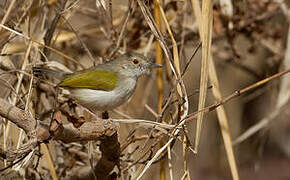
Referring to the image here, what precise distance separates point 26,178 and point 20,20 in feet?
3.82

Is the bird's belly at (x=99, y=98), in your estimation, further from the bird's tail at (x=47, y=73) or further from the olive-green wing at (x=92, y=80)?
the bird's tail at (x=47, y=73)

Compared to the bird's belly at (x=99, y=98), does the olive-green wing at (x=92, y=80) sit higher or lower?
higher

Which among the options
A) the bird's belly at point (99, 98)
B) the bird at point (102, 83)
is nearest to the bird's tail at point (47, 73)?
the bird at point (102, 83)

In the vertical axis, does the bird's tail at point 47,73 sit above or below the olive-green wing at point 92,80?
above

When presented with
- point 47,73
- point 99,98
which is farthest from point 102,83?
point 47,73

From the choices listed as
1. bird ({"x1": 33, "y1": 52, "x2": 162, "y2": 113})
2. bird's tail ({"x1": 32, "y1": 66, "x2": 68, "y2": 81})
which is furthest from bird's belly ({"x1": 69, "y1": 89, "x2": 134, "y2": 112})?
bird's tail ({"x1": 32, "y1": 66, "x2": 68, "y2": 81})

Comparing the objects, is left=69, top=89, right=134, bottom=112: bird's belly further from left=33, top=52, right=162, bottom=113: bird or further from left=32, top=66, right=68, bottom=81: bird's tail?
left=32, top=66, right=68, bottom=81: bird's tail

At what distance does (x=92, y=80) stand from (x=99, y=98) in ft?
0.67

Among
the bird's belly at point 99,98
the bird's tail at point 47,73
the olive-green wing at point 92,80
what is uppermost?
the bird's tail at point 47,73

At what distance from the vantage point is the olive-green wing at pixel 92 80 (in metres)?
3.62

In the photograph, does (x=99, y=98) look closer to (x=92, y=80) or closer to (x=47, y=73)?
(x=92, y=80)

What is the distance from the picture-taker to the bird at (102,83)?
11.8 feet

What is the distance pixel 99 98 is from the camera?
361 centimetres

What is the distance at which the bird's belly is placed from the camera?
3.58 meters
